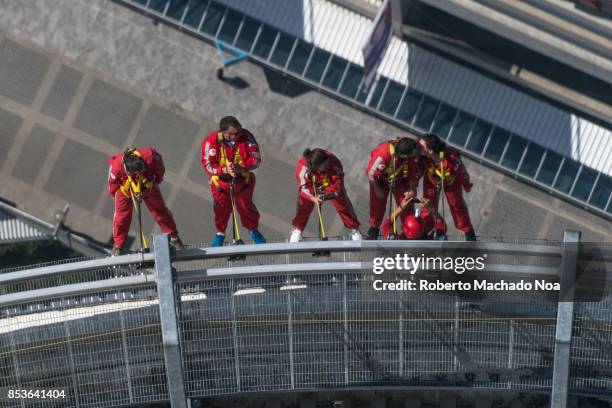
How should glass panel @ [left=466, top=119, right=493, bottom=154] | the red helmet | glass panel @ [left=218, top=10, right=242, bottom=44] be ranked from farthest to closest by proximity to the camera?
glass panel @ [left=218, top=10, right=242, bottom=44] → glass panel @ [left=466, top=119, right=493, bottom=154] → the red helmet

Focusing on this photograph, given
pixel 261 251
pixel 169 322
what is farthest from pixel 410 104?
pixel 169 322

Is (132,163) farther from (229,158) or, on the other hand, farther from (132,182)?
(229,158)

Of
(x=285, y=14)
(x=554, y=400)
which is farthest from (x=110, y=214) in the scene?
(x=554, y=400)

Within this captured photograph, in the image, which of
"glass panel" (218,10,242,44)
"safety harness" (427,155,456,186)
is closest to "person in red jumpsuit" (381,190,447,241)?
"safety harness" (427,155,456,186)

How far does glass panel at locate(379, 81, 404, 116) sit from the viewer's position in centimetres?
4253

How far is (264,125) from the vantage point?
43.4 meters

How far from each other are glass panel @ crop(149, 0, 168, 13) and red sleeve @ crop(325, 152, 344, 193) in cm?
1385

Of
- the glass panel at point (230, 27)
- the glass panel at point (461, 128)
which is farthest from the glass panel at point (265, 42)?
the glass panel at point (461, 128)

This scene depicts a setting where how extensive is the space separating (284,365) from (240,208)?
5206 millimetres

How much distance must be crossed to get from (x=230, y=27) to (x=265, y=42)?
148 cm

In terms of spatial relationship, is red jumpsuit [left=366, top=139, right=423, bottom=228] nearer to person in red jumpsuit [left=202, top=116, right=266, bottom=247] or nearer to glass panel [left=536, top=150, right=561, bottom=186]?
person in red jumpsuit [left=202, top=116, right=266, bottom=247]

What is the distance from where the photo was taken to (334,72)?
140 ft

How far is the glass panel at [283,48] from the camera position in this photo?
42.6 meters

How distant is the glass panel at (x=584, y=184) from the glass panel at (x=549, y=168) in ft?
3.12
